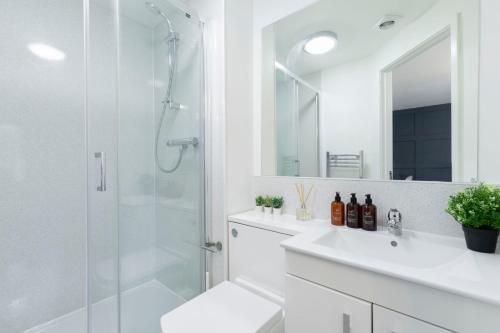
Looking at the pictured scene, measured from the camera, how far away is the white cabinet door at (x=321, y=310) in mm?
683

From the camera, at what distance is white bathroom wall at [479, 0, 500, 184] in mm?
824

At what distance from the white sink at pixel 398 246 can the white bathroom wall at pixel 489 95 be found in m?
0.32

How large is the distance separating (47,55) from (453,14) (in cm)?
223

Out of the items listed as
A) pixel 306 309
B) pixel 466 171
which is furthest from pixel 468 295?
pixel 466 171

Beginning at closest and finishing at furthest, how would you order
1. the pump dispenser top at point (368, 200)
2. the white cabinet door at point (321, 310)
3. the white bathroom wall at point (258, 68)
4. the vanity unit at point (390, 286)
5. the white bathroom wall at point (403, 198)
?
1. the vanity unit at point (390, 286)
2. the white cabinet door at point (321, 310)
3. the white bathroom wall at point (403, 198)
4. the pump dispenser top at point (368, 200)
5. the white bathroom wall at point (258, 68)

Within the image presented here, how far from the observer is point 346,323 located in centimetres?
71

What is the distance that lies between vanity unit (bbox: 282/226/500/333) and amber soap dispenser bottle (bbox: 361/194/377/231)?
4 cm

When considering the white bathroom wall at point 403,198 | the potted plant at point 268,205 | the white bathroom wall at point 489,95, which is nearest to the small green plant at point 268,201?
the potted plant at point 268,205

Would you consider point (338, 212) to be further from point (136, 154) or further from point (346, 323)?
point (136, 154)

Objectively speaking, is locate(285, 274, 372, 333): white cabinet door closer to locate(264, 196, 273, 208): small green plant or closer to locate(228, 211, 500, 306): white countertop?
locate(228, 211, 500, 306): white countertop

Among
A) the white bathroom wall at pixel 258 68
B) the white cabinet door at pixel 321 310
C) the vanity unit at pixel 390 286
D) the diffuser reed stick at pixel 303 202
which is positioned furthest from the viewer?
the white bathroom wall at pixel 258 68

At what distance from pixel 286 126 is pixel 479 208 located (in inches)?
40.0

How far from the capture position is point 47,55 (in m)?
1.46

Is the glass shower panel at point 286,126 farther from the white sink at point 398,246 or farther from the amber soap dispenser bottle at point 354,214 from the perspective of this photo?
the white sink at point 398,246
